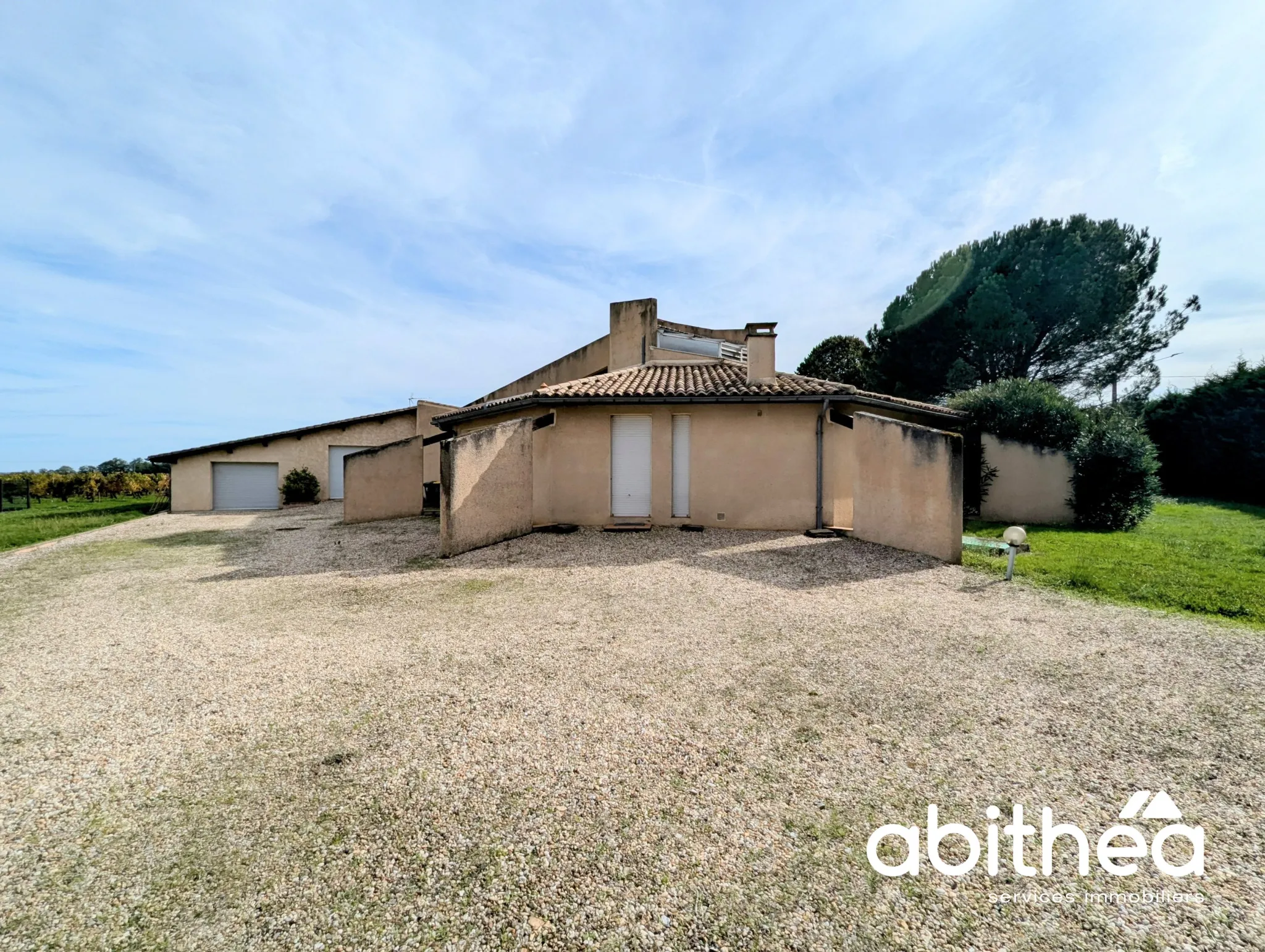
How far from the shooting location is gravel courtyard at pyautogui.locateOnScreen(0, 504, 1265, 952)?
217 centimetres

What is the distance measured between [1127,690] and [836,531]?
6.50m

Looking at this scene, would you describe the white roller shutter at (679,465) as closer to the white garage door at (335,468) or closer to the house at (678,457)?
the house at (678,457)

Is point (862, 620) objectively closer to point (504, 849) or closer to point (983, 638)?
point (983, 638)

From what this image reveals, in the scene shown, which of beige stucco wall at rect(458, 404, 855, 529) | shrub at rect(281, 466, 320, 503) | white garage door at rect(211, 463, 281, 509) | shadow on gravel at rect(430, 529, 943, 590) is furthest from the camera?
white garage door at rect(211, 463, 281, 509)

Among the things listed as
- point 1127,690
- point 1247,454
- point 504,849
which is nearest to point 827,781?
point 504,849

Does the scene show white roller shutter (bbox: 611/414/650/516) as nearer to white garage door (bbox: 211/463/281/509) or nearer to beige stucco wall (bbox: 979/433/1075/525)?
beige stucco wall (bbox: 979/433/1075/525)

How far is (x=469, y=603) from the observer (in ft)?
21.9

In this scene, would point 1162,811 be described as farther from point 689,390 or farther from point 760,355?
point 760,355

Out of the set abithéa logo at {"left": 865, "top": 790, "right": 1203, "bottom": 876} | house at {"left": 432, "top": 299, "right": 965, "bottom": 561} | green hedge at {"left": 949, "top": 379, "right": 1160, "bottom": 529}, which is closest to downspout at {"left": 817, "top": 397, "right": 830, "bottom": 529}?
house at {"left": 432, "top": 299, "right": 965, "bottom": 561}

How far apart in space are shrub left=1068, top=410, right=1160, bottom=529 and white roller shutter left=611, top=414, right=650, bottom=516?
1132cm

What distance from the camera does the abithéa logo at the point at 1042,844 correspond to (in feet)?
8.01

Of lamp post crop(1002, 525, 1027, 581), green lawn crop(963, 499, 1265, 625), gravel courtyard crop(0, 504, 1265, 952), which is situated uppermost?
lamp post crop(1002, 525, 1027, 581)

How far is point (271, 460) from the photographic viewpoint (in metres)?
20.9

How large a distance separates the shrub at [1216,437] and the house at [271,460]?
2912 cm
